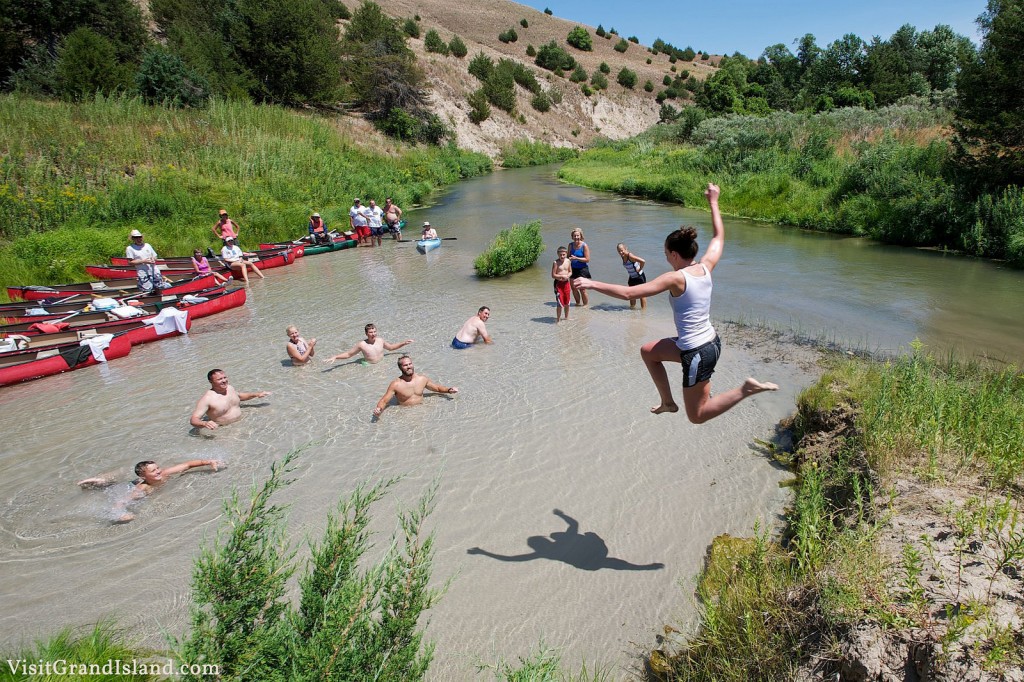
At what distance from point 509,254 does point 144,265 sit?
32.6 feet

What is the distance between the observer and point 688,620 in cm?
535

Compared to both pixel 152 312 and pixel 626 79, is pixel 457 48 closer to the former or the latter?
pixel 626 79

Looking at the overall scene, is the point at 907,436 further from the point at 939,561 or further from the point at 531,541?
the point at 531,541

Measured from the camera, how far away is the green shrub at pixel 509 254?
18.0 meters

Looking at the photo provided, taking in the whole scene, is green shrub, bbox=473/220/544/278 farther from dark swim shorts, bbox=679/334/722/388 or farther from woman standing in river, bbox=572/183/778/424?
dark swim shorts, bbox=679/334/722/388

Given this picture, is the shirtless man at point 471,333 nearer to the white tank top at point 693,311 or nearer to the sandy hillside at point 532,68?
the white tank top at point 693,311

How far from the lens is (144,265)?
50.3 ft

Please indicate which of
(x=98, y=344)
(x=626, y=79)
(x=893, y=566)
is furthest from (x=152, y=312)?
(x=626, y=79)

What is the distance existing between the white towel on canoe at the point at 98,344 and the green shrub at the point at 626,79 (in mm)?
90347

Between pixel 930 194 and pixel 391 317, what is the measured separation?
18.2 metres

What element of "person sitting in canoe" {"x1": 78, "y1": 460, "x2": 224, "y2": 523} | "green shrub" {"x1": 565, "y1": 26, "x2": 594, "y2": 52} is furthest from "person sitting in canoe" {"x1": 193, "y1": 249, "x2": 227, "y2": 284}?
"green shrub" {"x1": 565, "y1": 26, "x2": 594, "y2": 52}

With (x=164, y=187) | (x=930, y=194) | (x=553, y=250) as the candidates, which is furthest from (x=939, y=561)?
(x=164, y=187)

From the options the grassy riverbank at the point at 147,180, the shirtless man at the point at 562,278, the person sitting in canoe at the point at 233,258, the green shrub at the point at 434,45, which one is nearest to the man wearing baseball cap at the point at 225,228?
the grassy riverbank at the point at 147,180

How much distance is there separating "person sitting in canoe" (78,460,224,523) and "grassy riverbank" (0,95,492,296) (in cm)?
1186
